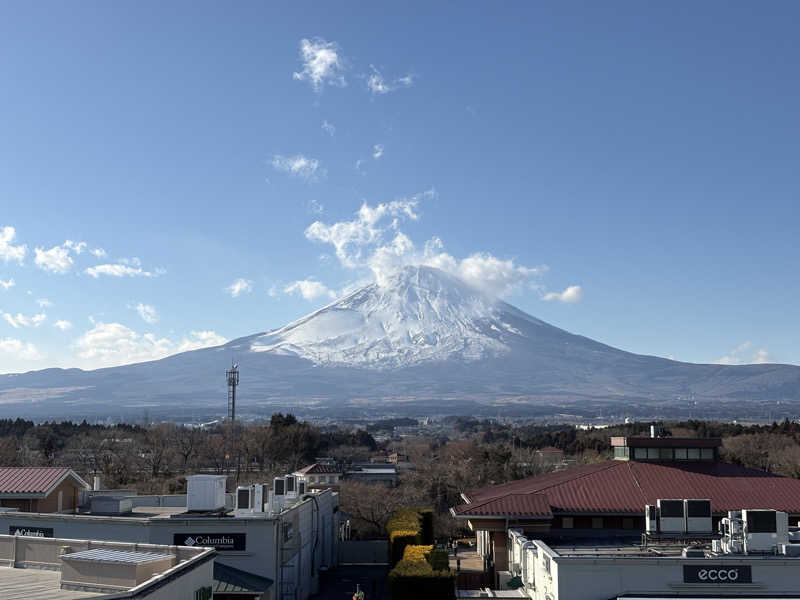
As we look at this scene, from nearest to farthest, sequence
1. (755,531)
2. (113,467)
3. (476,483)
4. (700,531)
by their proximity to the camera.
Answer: (755,531) → (700,531) → (476,483) → (113,467)

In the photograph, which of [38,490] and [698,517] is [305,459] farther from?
[698,517]

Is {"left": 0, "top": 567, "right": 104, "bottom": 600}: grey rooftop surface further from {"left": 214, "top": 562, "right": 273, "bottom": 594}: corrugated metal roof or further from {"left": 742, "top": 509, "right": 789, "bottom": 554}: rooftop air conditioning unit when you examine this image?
{"left": 742, "top": 509, "right": 789, "bottom": 554}: rooftop air conditioning unit

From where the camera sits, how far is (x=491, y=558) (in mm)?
28953

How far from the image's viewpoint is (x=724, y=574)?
62.1 ft

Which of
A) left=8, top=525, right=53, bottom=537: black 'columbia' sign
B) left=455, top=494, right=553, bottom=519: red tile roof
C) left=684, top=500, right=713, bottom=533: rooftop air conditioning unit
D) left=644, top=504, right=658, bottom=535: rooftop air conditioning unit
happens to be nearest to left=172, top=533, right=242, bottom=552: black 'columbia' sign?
left=8, top=525, right=53, bottom=537: black 'columbia' sign

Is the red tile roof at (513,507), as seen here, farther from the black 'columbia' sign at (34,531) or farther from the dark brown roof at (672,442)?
the black 'columbia' sign at (34,531)

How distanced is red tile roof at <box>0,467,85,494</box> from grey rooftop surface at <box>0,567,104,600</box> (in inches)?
486

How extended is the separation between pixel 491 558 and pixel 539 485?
3.59m

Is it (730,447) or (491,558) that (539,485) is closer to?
(491,558)

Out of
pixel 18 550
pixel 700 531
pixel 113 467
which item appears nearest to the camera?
pixel 18 550

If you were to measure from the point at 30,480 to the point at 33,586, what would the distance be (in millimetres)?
15708

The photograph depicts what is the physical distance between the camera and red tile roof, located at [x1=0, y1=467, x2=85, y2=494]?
29.5 m

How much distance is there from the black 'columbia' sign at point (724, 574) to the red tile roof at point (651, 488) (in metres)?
8.61

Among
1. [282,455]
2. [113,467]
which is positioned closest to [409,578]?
[113,467]
